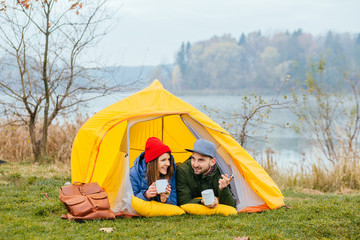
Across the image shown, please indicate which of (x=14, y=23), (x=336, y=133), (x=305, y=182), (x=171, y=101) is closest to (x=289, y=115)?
(x=336, y=133)

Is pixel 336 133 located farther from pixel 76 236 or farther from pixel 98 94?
pixel 76 236

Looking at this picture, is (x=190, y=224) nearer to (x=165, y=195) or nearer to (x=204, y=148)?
(x=165, y=195)

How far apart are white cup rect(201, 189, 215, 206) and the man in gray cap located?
304mm

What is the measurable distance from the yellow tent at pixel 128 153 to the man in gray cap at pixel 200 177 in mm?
324

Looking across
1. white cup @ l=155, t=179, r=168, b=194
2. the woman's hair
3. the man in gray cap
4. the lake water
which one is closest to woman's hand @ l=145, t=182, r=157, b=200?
the woman's hair

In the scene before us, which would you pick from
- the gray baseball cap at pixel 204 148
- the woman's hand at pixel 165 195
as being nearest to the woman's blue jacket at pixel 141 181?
the woman's hand at pixel 165 195

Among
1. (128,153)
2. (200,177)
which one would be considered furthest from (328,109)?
(128,153)

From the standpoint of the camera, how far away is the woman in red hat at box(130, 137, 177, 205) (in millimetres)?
4506

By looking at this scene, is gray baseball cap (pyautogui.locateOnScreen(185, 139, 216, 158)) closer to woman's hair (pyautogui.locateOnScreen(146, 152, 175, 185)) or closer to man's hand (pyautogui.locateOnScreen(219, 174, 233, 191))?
man's hand (pyautogui.locateOnScreen(219, 174, 233, 191))

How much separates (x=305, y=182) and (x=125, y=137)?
3.85m

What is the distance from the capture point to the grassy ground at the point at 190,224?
379 cm

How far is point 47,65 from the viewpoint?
8539 millimetres

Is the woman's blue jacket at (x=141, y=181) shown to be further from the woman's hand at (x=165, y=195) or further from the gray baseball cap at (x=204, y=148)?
the gray baseball cap at (x=204, y=148)

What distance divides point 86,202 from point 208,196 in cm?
126
